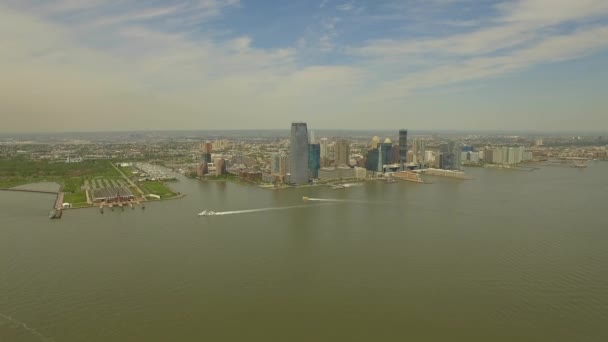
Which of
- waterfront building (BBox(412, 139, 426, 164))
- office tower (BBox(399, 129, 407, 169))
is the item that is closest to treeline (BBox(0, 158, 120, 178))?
office tower (BBox(399, 129, 407, 169))

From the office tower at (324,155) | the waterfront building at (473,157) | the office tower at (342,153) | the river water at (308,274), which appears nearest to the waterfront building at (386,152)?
the office tower at (342,153)

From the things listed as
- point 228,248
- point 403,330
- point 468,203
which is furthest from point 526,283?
point 468,203

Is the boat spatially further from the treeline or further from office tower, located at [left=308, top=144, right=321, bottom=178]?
the treeline

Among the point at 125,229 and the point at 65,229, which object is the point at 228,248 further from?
the point at 65,229

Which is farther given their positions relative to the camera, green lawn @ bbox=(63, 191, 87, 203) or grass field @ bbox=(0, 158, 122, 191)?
grass field @ bbox=(0, 158, 122, 191)

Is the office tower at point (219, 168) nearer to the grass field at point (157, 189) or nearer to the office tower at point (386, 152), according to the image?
the grass field at point (157, 189)

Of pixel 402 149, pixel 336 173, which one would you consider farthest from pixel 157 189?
pixel 402 149

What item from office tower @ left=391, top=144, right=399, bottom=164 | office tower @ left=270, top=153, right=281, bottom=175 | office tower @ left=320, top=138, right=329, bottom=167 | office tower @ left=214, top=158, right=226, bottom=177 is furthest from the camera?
office tower @ left=391, top=144, right=399, bottom=164
